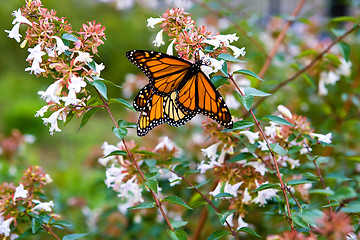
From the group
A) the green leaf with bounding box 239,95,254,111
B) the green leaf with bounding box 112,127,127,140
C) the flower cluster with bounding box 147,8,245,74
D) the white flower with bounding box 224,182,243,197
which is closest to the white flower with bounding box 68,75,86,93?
the green leaf with bounding box 112,127,127,140

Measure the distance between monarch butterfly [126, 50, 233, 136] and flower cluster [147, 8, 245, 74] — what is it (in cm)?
4

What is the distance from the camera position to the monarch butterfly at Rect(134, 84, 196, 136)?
1067 millimetres

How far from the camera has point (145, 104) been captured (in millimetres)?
1081

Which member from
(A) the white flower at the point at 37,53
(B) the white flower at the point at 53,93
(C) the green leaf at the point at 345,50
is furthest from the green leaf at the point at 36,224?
(C) the green leaf at the point at 345,50

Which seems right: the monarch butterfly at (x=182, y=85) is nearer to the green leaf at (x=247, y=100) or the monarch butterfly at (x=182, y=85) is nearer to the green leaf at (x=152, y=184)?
the green leaf at (x=247, y=100)

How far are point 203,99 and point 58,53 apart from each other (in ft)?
1.32

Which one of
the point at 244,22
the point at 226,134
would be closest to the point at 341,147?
the point at 244,22

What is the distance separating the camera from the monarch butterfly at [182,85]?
3.08 ft

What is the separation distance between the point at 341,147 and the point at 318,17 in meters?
1.75

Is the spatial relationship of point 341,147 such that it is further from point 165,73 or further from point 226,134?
point 165,73

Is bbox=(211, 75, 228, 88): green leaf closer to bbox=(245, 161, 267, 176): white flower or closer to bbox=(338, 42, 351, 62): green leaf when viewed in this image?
bbox=(245, 161, 267, 176): white flower

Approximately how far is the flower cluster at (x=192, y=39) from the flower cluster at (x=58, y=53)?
19 cm

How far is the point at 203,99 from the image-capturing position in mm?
975

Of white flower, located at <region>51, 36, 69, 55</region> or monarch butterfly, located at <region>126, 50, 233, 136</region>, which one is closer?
white flower, located at <region>51, 36, 69, 55</region>
